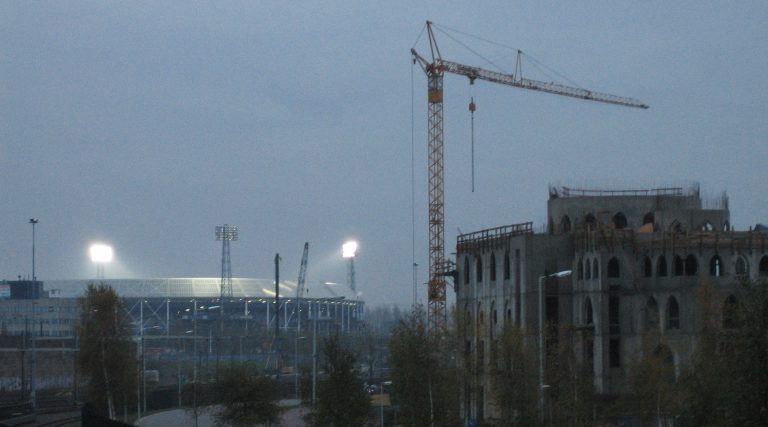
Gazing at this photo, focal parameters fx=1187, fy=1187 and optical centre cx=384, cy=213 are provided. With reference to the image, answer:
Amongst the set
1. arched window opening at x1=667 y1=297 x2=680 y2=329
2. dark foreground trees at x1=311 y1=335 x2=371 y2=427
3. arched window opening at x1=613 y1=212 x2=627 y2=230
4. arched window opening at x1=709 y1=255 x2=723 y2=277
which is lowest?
dark foreground trees at x1=311 y1=335 x2=371 y2=427

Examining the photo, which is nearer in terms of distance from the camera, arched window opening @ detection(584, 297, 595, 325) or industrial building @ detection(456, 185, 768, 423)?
industrial building @ detection(456, 185, 768, 423)

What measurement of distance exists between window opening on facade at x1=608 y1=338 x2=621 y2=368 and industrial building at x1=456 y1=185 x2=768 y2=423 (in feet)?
0.20

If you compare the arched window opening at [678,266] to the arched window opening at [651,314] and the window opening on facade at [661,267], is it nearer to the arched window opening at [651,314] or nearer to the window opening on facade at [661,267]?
the window opening on facade at [661,267]

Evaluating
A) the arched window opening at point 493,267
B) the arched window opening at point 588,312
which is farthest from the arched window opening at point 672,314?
the arched window opening at point 493,267

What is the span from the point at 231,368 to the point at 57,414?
112 feet

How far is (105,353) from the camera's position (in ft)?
231

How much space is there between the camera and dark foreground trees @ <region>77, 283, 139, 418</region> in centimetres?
7062

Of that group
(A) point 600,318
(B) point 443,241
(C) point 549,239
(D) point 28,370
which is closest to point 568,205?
(C) point 549,239

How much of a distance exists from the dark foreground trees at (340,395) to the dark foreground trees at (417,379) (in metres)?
2.02

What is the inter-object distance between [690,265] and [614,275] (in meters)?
4.73

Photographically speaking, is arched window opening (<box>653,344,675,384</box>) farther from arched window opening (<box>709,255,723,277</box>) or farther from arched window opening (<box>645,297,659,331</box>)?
arched window opening (<box>709,255,723,277</box>)

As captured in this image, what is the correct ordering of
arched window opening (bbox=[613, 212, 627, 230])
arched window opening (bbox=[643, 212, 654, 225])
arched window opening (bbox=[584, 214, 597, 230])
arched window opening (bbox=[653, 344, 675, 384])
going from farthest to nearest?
1. arched window opening (bbox=[643, 212, 654, 225])
2. arched window opening (bbox=[613, 212, 627, 230])
3. arched window opening (bbox=[584, 214, 597, 230])
4. arched window opening (bbox=[653, 344, 675, 384])

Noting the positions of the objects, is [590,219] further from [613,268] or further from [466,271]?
[466,271]

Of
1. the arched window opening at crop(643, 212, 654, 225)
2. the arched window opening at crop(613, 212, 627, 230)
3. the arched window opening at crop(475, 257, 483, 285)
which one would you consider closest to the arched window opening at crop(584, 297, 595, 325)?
the arched window opening at crop(613, 212, 627, 230)
